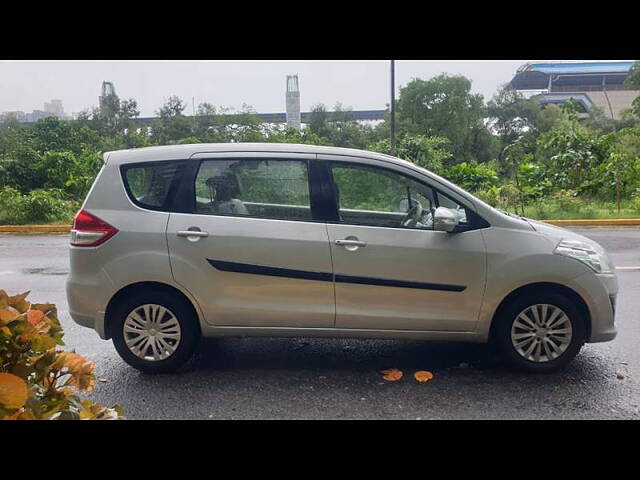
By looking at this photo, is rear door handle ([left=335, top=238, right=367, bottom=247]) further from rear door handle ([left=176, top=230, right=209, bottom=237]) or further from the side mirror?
rear door handle ([left=176, top=230, right=209, bottom=237])

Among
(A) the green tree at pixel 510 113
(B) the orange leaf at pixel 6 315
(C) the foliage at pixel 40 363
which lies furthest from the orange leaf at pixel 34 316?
(A) the green tree at pixel 510 113

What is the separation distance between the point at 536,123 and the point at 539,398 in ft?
155

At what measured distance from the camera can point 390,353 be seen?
15.5 ft

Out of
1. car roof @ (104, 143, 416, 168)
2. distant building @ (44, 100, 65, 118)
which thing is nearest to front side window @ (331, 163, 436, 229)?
car roof @ (104, 143, 416, 168)

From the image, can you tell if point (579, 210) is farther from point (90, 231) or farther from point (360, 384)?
point (90, 231)

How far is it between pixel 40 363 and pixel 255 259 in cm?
258

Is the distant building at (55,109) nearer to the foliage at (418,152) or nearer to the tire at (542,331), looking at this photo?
the foliage at (418,152)

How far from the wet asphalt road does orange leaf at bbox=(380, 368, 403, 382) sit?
0.18ft

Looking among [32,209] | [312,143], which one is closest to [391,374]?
[32,209]

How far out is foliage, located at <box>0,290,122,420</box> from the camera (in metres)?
1.51

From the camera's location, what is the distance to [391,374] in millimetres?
4234

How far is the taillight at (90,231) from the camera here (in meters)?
4.21

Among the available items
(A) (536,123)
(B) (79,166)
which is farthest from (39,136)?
(A) (536,123)

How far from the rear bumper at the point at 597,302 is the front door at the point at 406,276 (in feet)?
2.50
